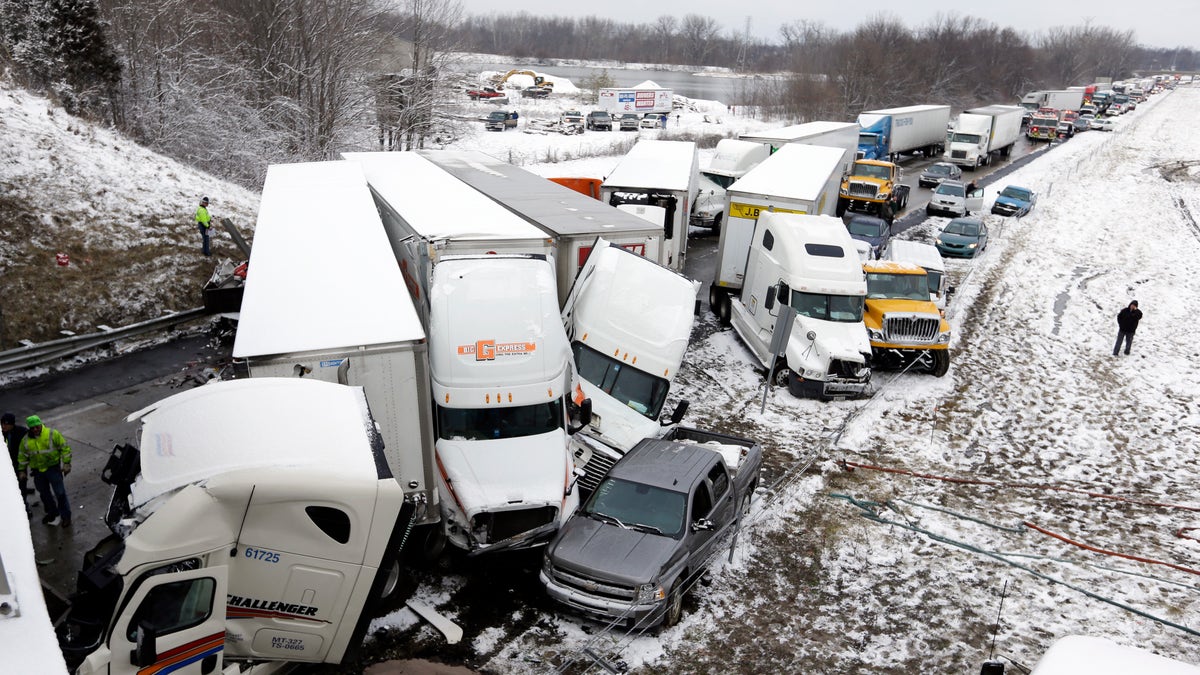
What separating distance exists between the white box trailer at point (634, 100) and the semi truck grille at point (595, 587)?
60487 mm

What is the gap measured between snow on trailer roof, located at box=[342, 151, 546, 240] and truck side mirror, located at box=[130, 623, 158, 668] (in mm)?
7492

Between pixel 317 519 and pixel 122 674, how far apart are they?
5.69 feet

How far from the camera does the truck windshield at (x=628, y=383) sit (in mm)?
12711

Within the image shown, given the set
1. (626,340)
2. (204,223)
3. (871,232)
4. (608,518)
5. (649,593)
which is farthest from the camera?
(871,232)

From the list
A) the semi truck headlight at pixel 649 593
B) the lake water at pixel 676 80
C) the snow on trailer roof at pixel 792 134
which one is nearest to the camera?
the semi truck headlight at pixel 649 593

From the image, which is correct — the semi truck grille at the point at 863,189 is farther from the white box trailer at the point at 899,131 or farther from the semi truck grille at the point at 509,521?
the semi truck grille at the point at 509,521

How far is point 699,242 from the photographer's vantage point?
28.6 m

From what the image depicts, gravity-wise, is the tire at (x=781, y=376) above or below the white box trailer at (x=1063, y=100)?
below

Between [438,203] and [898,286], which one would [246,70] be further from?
[898,286]

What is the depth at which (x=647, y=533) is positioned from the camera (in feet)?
31.2

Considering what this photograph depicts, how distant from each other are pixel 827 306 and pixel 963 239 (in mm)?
13426

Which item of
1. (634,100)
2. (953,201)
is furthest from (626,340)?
(634,100)

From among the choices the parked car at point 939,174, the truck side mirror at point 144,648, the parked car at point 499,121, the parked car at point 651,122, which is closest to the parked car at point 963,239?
the parked car at point 939,174

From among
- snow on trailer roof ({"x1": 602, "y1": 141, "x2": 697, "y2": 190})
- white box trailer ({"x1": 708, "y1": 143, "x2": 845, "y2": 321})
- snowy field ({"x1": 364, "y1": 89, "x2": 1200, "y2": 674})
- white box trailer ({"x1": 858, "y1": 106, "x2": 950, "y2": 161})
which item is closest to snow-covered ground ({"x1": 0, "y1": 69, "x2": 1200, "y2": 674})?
snowy field ({"x1": 364, "y1": 89, "x2": 1200, "y2": 674})
